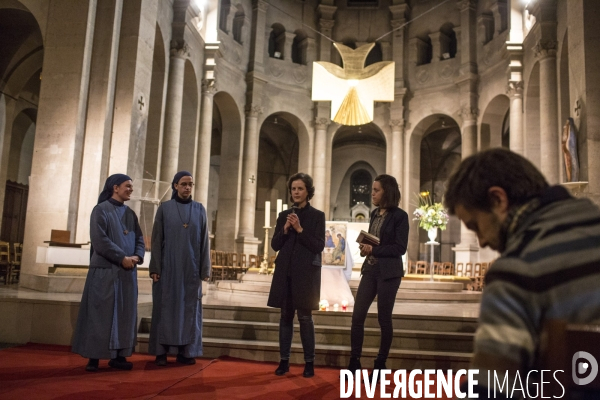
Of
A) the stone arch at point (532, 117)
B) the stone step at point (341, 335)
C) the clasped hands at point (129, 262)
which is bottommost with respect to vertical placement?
the stone step at point (341, 335)

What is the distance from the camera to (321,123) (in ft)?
64.3

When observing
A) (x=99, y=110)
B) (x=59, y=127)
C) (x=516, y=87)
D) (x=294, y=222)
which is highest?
(x=516, y=87)

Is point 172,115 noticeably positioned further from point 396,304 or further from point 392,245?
point 392,245

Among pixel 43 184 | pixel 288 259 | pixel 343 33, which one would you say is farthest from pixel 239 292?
pixel 343 33

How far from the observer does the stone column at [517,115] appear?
1475cm

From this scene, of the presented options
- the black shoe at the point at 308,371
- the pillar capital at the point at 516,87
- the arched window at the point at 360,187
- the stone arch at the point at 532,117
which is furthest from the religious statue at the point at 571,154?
the arched window at the point at 360,187

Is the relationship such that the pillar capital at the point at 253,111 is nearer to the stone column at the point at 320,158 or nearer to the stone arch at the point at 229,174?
the stone arch at the point at 229,174

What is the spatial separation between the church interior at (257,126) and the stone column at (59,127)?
0.03m

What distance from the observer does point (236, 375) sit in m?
4.36

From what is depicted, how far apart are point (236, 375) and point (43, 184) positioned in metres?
5.99

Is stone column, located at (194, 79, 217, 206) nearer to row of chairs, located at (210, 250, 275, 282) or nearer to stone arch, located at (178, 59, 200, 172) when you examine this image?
stone arch, located at (178, 59, 200, 172)

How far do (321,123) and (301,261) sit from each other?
15.6 m

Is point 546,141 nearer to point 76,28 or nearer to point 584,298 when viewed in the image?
point 76,28

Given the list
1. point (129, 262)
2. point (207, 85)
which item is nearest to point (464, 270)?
point (207, 85)
